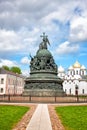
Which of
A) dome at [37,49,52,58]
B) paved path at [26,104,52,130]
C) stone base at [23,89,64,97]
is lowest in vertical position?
paved path at [26,104,52,130]

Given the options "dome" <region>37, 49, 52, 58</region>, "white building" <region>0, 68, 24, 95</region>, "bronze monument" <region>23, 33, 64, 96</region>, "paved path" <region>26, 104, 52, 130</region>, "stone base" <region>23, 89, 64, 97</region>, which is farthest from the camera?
"white building" <region>0, 68, 24, 95</region>

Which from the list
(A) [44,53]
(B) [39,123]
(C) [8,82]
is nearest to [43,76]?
(A) [44,53]

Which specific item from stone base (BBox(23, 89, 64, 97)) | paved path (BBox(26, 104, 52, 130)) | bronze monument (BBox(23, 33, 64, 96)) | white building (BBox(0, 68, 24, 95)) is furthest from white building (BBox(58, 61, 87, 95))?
paved path (BBox(26, 104, 52, 130))

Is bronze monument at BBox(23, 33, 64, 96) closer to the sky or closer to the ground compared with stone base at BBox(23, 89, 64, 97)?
closer to the sky

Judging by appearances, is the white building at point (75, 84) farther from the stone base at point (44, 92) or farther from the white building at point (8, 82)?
the stone base at point (44, 92)

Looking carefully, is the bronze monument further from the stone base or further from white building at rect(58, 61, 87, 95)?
white building at rect(58, 61, 87, 95)

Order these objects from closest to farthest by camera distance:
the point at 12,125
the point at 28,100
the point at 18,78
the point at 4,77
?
1. the point at 12,125
2. the point at 28,100
3. the point at 4,77
4. the point at 18,78

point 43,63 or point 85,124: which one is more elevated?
point 43,63

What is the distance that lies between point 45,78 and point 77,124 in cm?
2856

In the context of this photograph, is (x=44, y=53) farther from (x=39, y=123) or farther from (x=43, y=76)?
(x=39, y=123)

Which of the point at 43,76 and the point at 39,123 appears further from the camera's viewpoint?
the point at 43,76

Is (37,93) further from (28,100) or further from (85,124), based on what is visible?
(85,124)

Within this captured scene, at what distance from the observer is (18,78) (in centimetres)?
11506

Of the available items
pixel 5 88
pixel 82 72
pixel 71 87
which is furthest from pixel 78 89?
pixel 5 88
